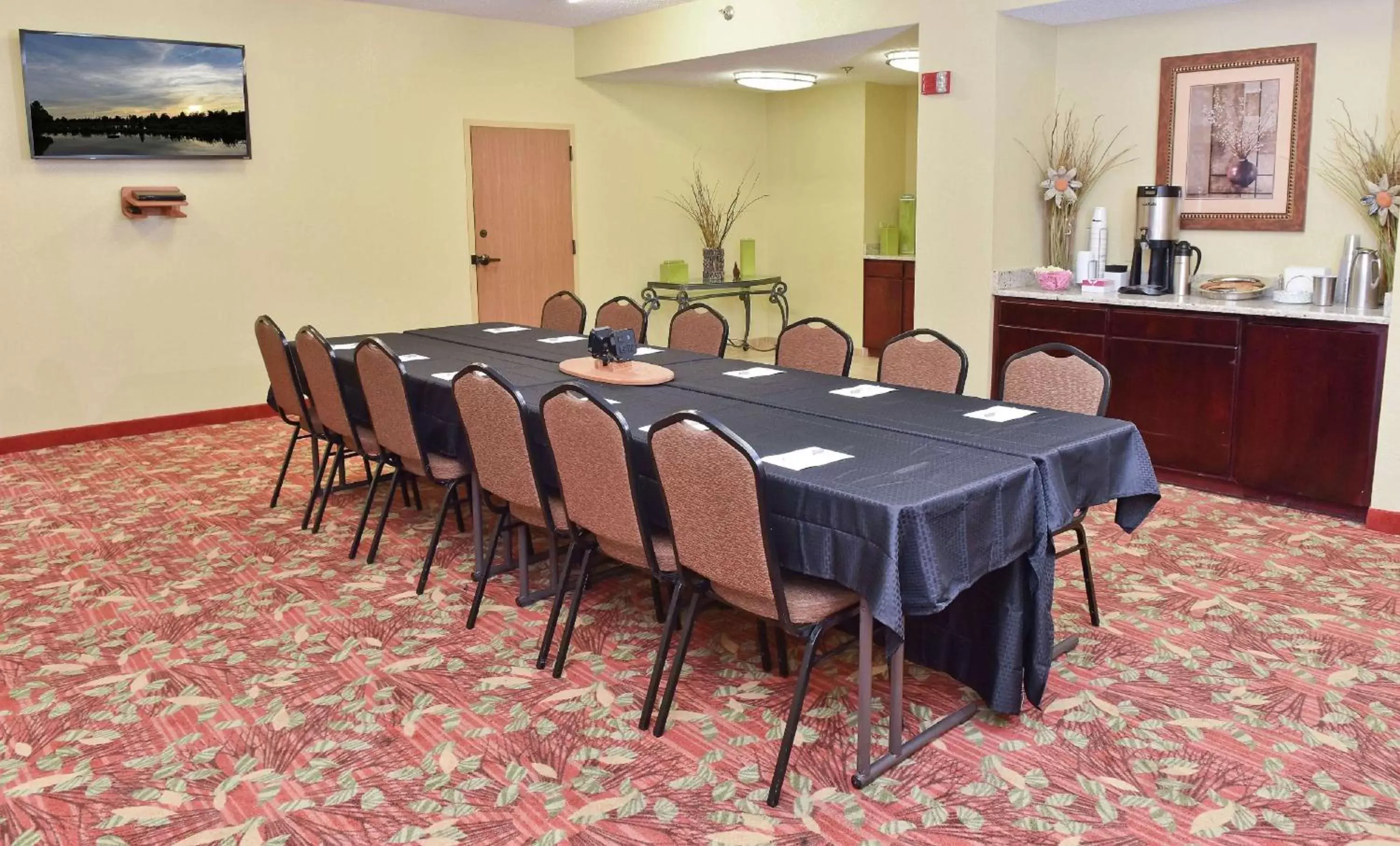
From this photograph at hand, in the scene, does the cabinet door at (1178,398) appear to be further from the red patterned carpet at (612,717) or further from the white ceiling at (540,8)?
the white ceiling at (540,8)

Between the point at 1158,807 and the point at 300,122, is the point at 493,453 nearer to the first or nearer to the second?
the point at 1158,807

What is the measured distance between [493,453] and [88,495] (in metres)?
3.15

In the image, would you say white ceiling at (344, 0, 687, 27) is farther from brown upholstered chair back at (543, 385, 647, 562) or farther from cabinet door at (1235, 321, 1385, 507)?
brown upholstered chair back at (543, 385, 647, 562)

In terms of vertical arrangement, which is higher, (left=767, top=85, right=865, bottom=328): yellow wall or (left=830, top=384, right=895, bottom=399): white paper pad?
(left=767, top=85, right=865, bottom=328): yellow wall

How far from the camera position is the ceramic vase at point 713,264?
947 centimetres

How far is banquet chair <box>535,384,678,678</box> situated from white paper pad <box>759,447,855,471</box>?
37 cm

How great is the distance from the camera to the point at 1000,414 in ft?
11.3

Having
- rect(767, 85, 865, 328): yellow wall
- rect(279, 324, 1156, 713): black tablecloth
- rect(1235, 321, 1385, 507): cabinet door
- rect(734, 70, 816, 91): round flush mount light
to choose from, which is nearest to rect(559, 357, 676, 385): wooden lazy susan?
rect(279, 324, 1156, 713): black tablecloth

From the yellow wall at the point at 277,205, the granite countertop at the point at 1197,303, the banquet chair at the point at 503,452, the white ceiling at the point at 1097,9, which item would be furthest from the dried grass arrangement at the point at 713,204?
the banquet chair at the point at 503,452

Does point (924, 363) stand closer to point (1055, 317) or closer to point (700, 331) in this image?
point (700, 331)

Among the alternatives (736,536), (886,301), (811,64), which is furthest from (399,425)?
(886,301)

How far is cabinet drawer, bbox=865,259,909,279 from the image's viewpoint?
9133mm

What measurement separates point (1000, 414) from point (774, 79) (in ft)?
18.6

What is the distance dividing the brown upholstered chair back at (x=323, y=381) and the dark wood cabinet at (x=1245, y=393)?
9.29 ft
